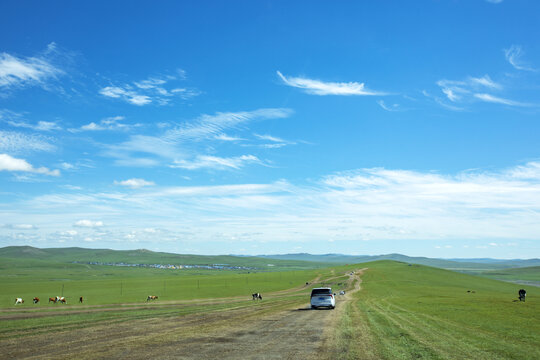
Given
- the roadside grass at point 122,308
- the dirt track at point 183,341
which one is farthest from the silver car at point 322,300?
the dirt track at point 183,341

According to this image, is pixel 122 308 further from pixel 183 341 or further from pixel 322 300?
pixel 183 341

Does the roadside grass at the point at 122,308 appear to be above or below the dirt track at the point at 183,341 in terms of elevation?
below

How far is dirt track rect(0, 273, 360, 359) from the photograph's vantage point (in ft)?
62.5

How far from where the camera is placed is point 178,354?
19.0 m

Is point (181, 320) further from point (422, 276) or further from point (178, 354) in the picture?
point (422, 276)

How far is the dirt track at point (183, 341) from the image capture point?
19.0 meters

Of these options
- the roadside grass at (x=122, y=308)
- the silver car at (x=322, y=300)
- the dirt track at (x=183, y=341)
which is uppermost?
the dirt track at (x=183, y=341)

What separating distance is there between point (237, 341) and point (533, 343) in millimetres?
16762

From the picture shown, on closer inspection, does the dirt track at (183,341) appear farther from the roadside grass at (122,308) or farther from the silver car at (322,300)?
the silver car at (322,300)

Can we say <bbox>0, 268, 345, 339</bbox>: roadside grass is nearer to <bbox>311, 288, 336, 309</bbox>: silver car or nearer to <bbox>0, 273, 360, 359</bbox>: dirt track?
<bbox>0, 273, 360, 359</bbox>: dirt track

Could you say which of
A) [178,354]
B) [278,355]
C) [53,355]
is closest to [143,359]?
[178,354]

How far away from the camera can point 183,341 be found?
75.1 feet

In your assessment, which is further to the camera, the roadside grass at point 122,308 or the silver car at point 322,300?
the silver car at point 322,300

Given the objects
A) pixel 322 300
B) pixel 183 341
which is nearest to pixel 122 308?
pixel 322 300
